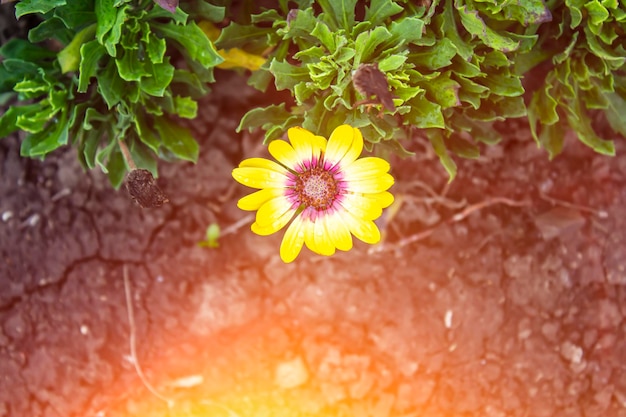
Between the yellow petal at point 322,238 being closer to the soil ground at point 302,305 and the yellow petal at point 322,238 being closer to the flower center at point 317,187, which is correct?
the flower center at point 317,187

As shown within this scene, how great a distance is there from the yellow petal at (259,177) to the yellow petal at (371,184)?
0.21 meters

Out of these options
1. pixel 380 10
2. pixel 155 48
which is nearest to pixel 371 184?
Answer: pixel 380 10

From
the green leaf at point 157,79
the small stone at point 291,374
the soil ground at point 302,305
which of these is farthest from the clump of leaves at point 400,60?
the small stone at point 291,374

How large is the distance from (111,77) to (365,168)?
90 centimetres

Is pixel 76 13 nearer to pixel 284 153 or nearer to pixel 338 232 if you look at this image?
pixel 284 153

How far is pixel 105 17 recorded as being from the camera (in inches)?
89.6

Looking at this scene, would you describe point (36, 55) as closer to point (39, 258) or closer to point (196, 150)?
point (196, 150)

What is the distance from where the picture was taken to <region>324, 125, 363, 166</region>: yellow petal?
6.97 ft

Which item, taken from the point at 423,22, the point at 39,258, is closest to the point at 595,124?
the point at 423,22

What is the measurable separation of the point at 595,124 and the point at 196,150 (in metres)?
1.59

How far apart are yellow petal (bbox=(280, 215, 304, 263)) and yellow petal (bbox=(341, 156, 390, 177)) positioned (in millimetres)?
205

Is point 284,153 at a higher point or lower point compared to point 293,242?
higher

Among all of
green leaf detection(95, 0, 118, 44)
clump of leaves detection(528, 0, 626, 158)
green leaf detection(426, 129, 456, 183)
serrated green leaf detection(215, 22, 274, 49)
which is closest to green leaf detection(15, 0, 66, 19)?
green leaf detection(95, 0, 118, 44)

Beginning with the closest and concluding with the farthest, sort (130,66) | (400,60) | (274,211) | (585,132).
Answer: (400,60) → (274,211) → (130,66) → (585,132)
